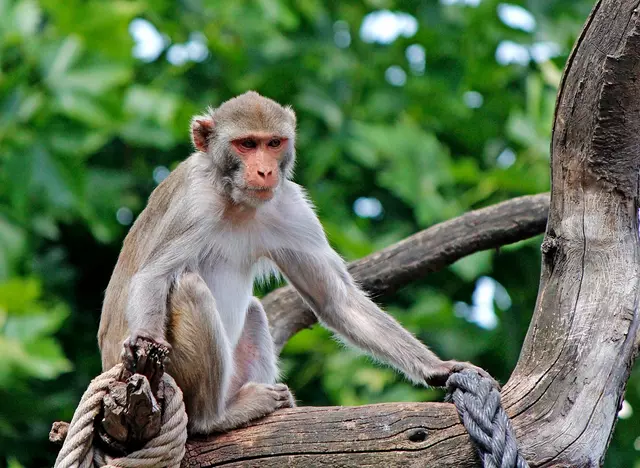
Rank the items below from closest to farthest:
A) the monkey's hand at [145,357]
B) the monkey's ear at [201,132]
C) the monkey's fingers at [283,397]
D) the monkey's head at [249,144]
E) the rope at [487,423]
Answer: the rope at [487,423]
the monkey's hand at [145,357]
the monkey's fingers at [283,397]
the monkey's head at [249,144]
the monkey's ear at [201,132]

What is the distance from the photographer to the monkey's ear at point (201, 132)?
6718 millimetres

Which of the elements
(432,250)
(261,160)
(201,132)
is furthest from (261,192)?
(432,250)

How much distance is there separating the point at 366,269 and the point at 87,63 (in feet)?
13.7

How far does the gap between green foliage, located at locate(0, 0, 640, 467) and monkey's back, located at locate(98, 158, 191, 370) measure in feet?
10.3

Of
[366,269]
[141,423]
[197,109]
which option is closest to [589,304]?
[141,423]

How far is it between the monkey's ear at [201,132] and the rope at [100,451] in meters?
2.09

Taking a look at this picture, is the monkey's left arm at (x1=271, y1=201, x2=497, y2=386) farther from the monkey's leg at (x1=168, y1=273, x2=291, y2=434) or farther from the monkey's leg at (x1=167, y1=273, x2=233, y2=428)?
the monkey's leg at (x1=167, y1=273, x2=233, y2=428)

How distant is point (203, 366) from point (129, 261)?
50.6 inches

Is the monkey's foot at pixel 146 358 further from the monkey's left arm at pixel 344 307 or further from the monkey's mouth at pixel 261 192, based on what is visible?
the monkey's left arm at pixel 344 307

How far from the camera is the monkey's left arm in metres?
6.24

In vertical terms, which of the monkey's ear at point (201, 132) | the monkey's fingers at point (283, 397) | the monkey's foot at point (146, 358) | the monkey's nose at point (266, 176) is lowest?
the monkey's fingers at point (283, 397)

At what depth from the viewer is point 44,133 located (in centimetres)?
1048

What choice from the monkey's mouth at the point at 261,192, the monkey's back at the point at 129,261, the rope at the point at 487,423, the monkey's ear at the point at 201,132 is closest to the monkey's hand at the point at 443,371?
the rope at the point at 487,423

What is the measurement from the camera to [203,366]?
572 centimetres
